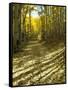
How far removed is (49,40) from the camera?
2525 mm

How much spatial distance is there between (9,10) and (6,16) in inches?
2.4

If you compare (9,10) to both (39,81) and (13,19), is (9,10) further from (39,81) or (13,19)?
(39,81)

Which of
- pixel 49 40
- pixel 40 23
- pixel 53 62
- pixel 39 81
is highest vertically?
pixel 40 23

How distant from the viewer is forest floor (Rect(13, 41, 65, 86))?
2.42 m

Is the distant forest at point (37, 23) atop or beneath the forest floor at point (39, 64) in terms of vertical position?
atop

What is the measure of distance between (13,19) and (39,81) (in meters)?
0.64

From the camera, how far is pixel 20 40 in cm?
243

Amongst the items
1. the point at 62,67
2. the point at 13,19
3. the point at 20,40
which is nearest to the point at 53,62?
the point at 62,67

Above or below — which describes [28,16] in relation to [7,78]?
above

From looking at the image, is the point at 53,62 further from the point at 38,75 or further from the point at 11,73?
the point at 11,73

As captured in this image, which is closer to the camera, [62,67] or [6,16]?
[6,16]

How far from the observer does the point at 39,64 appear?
248 centimetres

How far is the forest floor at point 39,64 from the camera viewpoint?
242cm

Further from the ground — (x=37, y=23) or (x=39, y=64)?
(x=37, y=23)
